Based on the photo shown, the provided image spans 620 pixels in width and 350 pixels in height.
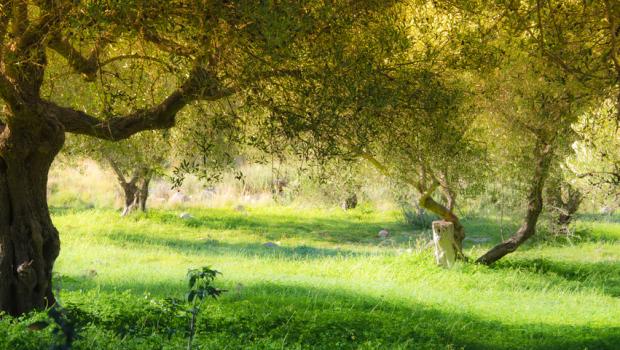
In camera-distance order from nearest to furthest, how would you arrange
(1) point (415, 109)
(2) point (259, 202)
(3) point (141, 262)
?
1. (1) point (415, 109)
2. (3) point (141, 262)
3. (2) point (259, 202)

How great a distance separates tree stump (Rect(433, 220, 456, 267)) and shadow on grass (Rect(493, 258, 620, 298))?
1.36m

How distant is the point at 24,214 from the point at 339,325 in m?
3.85

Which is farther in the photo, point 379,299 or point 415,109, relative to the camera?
point 379,299

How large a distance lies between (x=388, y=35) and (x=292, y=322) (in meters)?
3.74

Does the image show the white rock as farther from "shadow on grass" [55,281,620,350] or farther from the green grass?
"shadow on grass" [55,281,620,350]

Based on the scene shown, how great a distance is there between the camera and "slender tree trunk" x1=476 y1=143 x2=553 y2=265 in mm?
15602

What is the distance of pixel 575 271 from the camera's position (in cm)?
1764

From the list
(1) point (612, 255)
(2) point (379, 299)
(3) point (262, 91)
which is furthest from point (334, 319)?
(1) point (612, 255)

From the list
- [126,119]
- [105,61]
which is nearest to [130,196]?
[126,119]

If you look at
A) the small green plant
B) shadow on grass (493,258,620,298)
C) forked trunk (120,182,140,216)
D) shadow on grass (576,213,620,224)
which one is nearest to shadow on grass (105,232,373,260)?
forked trunk (120,182,140,216)

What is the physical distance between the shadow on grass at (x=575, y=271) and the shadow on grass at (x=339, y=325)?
233 inches

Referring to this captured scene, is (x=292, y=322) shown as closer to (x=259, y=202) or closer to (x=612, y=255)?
(x=612, y=255)

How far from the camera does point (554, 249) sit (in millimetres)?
22406

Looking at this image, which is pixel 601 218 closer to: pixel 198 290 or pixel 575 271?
pixel 575 271
